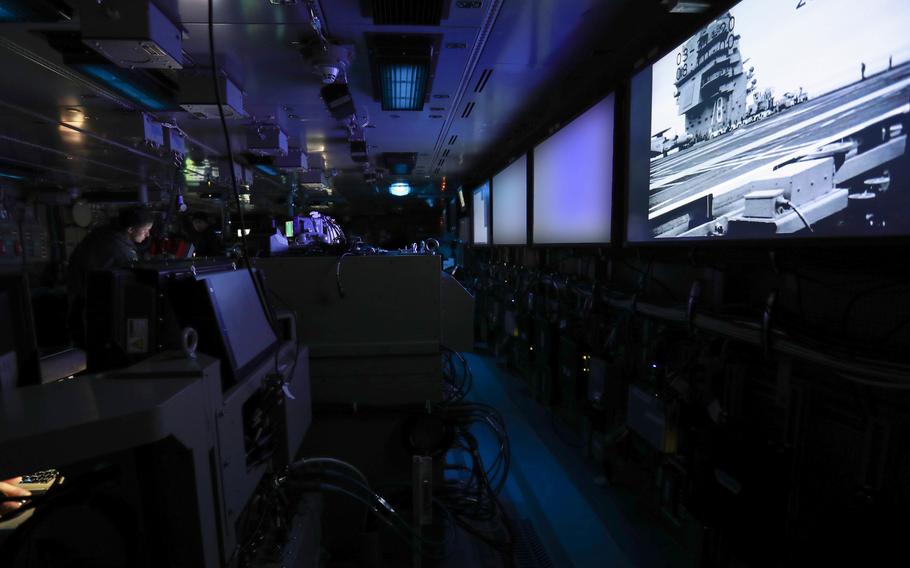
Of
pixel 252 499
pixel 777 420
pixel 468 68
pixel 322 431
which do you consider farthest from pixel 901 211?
pixel 468 68

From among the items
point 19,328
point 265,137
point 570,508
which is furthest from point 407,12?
point 570,508

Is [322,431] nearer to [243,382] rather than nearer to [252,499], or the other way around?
[252,499]

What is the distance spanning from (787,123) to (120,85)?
3477mm

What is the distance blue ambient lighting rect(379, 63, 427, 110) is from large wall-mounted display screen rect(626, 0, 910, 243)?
1452 millimetres

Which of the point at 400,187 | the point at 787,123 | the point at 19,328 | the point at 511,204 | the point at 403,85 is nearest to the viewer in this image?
the point at 19,328

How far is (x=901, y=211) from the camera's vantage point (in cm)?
103

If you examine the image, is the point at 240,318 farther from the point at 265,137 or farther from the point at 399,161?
the point at 399,161

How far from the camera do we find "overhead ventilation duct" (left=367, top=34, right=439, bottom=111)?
2328 mm

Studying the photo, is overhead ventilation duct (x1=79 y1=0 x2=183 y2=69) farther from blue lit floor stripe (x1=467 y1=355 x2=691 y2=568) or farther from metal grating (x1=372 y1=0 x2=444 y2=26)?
blue lit floor stripe (x1=467 y1=355 x2=691 y2=568)

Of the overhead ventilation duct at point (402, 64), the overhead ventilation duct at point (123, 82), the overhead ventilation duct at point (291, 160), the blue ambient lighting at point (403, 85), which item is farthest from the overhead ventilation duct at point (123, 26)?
the overhead ventilation duct at point (291, 160)

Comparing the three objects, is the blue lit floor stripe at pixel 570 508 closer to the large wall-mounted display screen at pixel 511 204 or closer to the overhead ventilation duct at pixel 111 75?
the large wall-mounted display screen at pixel 511 204

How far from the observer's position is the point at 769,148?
1.36 m

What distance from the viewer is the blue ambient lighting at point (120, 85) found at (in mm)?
2270

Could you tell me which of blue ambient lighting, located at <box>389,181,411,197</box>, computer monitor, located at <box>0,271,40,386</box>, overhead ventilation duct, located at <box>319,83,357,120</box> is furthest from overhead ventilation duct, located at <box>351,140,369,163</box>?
computer monitor, located at <box>0,271,40,386</box>
